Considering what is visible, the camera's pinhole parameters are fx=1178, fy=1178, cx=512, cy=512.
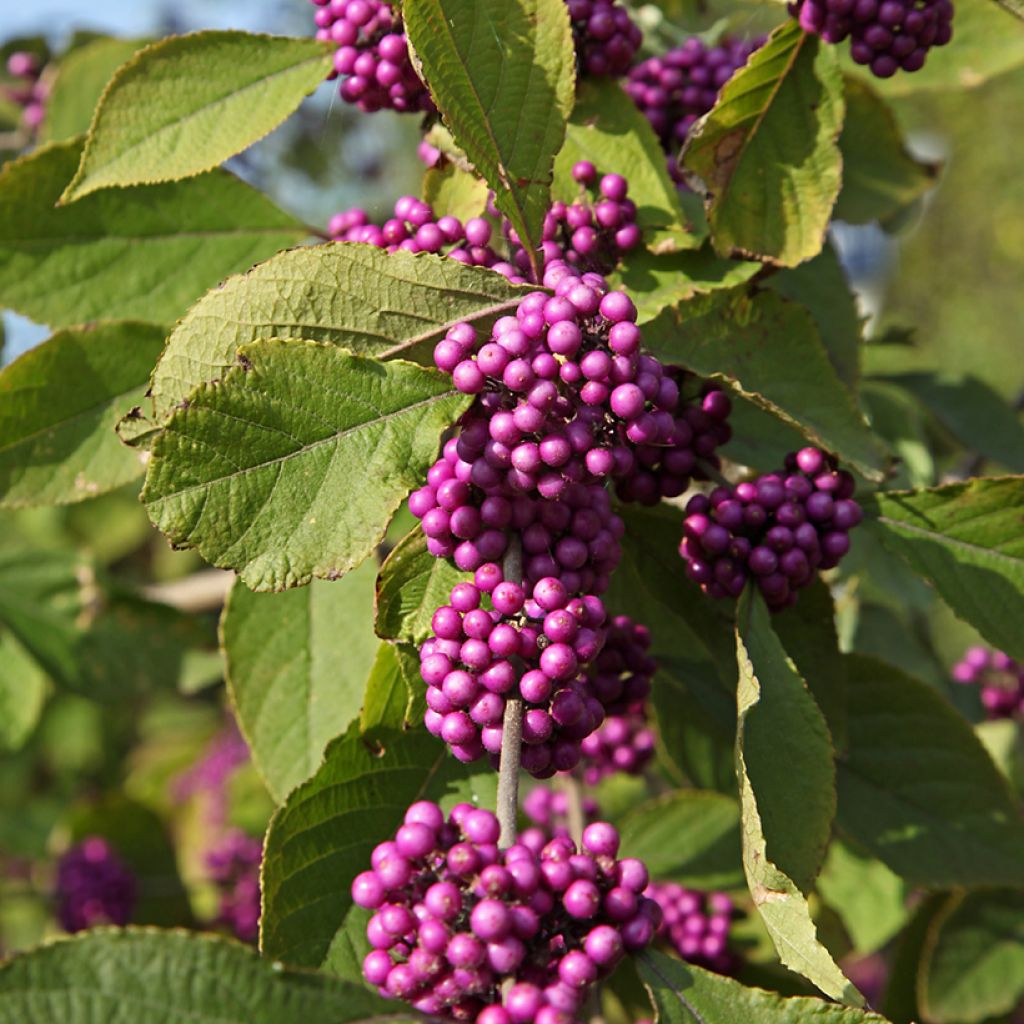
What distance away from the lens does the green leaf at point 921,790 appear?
1.72m

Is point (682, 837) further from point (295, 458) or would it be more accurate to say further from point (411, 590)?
point (295, 458)

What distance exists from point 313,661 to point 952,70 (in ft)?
4.64

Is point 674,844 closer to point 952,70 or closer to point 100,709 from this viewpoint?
point 952,70

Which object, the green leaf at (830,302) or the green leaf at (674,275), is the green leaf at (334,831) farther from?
the green leaf at (830,302)

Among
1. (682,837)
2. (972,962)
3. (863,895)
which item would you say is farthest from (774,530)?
(972,962)

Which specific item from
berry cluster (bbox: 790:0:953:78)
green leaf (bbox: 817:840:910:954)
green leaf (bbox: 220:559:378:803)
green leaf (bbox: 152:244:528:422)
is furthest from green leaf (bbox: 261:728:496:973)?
green leaf (bbox: 817:840:910:954)

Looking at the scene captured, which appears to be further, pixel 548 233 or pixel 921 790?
pixel 921 790

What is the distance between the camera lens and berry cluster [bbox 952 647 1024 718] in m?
2.91

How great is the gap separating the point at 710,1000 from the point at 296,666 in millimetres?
789

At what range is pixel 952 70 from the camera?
195 centimetres

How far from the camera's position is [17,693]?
2.62 metres

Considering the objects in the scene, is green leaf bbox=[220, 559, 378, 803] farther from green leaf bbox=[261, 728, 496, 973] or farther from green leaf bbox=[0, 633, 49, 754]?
green leaf bbox=[0, 633, 49, 754]

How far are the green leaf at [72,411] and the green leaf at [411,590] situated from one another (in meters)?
0.62

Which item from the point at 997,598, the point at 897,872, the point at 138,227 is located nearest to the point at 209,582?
the point at 138,227
